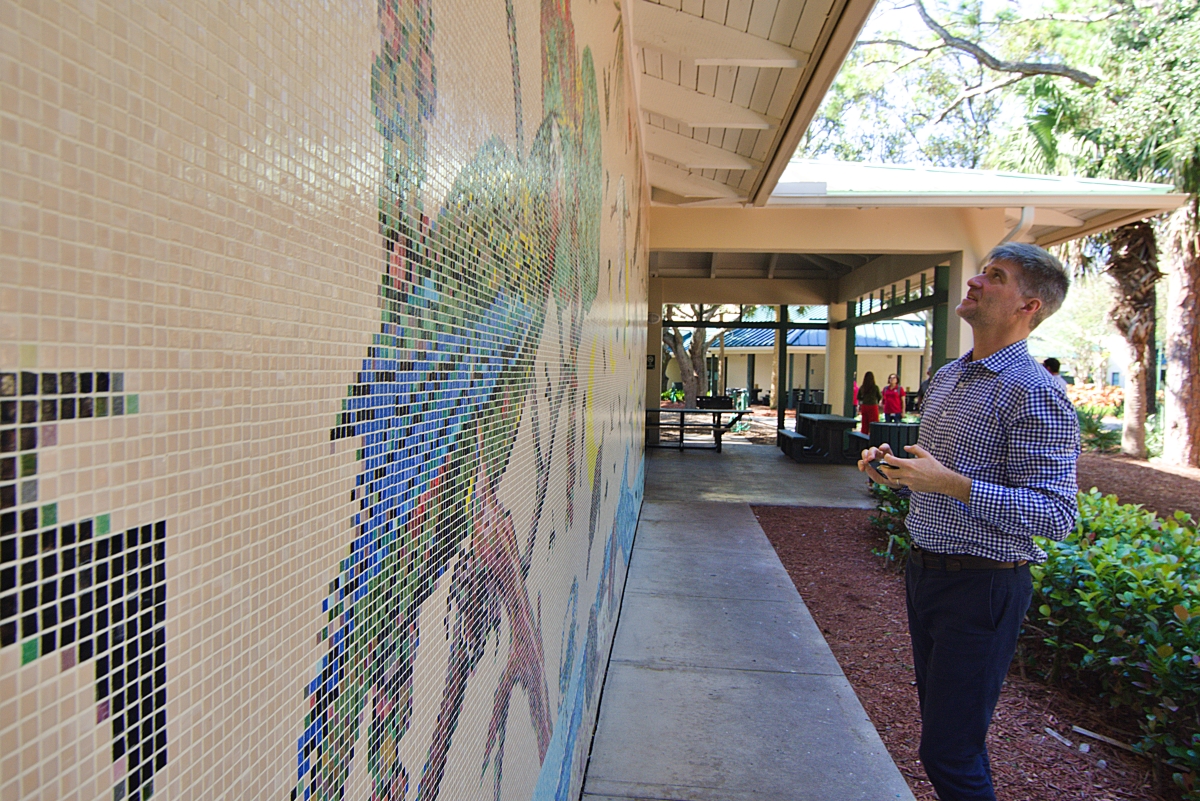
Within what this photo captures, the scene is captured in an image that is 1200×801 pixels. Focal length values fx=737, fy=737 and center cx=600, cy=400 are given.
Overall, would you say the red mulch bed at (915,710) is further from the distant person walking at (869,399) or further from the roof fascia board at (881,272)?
the distant person walking at (869,399)

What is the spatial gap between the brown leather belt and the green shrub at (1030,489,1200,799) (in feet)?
5.05

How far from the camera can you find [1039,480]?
7.51ft

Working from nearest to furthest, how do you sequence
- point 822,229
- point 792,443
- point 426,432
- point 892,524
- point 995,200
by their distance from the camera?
point 426,432 < point 892,524 < point 995,200 < point 822,229 < point 792,443

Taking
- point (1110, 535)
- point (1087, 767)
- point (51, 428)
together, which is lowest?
point (1087, 767)

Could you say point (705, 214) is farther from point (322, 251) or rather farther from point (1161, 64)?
point (322, 251)

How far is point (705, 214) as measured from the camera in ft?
31.8

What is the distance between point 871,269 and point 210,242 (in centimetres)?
1342

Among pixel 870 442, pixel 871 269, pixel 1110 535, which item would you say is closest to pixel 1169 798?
pixel 1110 535

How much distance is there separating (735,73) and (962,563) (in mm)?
3698

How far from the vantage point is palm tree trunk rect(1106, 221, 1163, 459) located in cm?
1337

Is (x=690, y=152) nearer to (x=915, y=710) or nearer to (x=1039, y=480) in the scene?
(x=915, y=710)

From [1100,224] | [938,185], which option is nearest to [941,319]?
[938,185]

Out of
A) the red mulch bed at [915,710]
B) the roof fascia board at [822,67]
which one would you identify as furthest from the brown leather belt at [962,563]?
the roof fascia board at [822,67]

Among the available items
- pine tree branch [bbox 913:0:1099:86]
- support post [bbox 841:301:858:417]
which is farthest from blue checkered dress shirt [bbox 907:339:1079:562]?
pine tree branch [bbox 913:0:1099:86]
